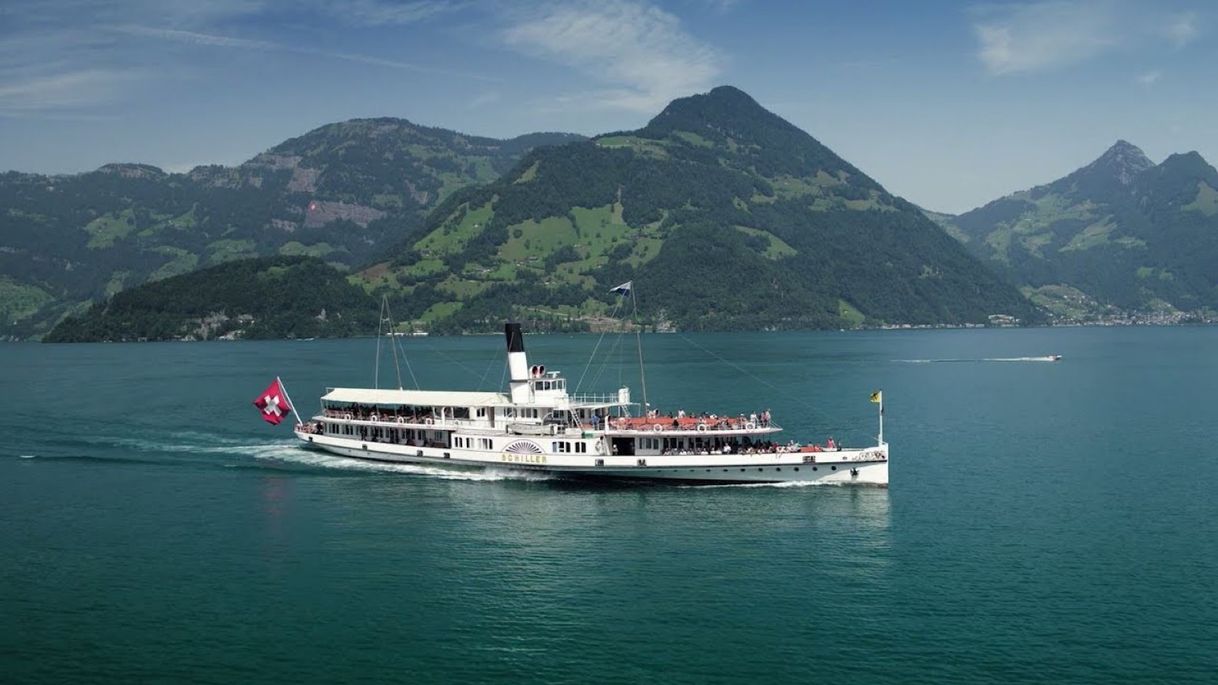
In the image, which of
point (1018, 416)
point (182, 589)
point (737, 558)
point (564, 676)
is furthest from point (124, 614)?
point (1018, 416)

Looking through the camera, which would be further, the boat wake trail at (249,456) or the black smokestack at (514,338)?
the black smokestack at (514,338)

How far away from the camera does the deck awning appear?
3433 inches

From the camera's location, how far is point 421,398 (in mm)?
Answer: 90438

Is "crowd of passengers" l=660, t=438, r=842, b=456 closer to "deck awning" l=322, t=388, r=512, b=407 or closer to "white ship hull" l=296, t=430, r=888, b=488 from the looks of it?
"white ship hull" l=296, t=430, r=888, b=488

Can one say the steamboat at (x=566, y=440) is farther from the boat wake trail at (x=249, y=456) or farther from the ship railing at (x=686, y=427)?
the boat wake trail at (x=249, y=456)

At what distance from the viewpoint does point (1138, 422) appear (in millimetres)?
116438

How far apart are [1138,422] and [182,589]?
10411cm

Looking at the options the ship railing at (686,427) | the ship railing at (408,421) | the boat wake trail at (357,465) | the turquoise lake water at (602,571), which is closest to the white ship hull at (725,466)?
the boat wake trail at (357,465)

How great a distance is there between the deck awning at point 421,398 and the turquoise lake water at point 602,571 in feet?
20.0

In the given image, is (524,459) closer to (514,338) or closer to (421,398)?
(514,338)

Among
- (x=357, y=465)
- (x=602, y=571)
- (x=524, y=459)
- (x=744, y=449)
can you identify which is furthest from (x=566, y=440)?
(x=602, y=571)

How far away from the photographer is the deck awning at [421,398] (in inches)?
3433

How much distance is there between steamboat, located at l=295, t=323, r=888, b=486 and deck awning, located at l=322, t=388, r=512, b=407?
4.6 inches

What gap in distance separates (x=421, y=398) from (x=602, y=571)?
3855cm
